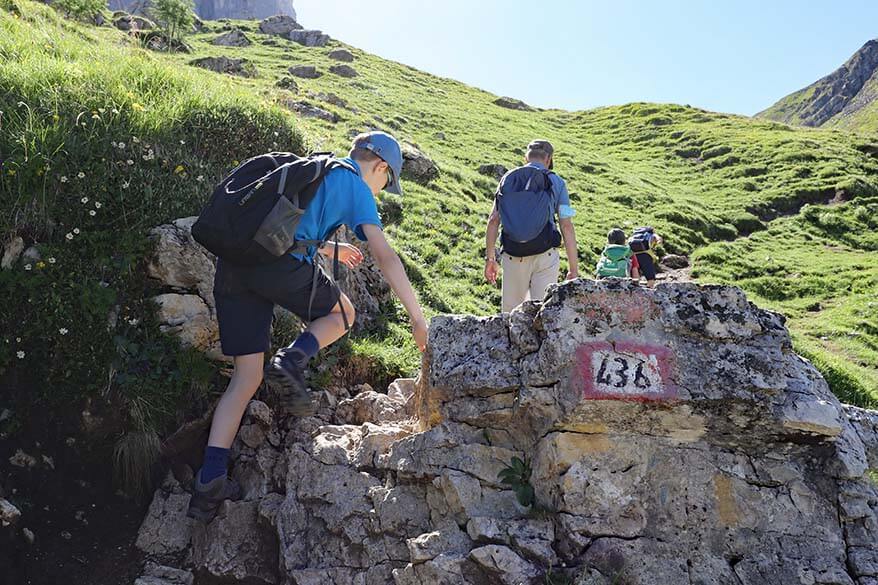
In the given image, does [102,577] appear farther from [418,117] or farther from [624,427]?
[418,117]

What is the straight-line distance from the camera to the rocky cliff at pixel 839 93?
163125 mm

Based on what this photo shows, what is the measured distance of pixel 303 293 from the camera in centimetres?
434

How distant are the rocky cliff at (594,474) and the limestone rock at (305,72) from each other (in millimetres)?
38492

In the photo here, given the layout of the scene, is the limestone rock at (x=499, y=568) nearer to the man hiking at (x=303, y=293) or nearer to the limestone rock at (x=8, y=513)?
the man hiking at (x=303, y=293)

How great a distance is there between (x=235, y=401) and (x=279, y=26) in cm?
7040

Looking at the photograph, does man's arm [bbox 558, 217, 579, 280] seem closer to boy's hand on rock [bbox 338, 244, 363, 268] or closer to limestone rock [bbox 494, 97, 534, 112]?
boy's hand on rock [bbox 338, 244, 363, 268]

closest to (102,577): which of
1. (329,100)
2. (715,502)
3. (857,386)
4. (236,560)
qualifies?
(236,560)

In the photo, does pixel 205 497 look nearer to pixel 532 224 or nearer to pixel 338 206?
pixel 338 206

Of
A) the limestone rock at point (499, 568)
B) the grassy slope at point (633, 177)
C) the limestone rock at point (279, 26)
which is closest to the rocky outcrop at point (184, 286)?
the grassy slope at point (633, 177)

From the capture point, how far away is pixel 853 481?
4.12 meters

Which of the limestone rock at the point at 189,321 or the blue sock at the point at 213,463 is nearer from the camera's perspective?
the blue sock at the point at 213,463

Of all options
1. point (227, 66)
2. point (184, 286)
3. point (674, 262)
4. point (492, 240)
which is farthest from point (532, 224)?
point (227, 66)

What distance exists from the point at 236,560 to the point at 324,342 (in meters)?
1.69

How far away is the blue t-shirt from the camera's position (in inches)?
168
